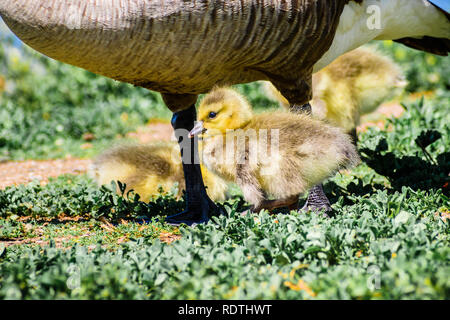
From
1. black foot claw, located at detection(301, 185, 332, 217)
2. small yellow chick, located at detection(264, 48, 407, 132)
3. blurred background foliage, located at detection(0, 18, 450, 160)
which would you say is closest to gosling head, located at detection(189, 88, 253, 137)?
black foot claw, located at detection(301, 185, 332, 217)

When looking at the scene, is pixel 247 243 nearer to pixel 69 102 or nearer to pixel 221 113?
pixel 221 113

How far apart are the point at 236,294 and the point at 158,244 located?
81cm

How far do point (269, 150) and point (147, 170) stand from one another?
1622mm

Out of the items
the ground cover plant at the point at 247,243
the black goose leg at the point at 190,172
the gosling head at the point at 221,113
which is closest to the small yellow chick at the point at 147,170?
the ground cover plant at the point at 247,243

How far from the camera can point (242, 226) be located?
11.0 feet

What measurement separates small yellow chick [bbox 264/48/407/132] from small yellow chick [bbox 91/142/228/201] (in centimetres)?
125

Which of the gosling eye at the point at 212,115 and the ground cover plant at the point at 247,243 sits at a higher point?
the gosling eye at the point at 212,115

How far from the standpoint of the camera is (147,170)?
5.12 m

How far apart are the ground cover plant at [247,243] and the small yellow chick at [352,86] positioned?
0.46m

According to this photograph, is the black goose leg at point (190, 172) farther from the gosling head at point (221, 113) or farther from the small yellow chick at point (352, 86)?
the small yellow chick at point (352, 86)

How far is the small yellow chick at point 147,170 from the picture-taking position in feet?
16.7

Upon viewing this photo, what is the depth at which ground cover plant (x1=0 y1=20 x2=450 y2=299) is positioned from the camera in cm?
238

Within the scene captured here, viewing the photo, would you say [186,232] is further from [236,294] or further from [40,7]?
[40,7]

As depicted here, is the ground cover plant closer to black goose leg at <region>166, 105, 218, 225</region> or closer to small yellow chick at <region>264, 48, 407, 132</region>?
black goose leg at <region>166, 105, 218, 225</region>
